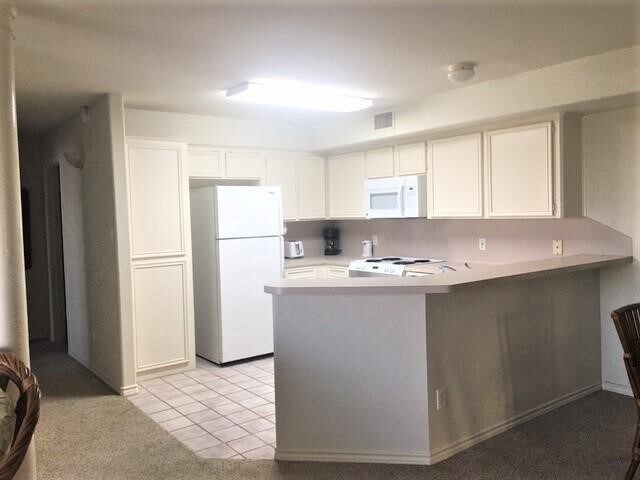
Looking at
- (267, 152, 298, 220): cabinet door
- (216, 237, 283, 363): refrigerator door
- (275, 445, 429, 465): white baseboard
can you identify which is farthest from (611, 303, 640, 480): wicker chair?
(267, 152, 298, 220): cabinet door

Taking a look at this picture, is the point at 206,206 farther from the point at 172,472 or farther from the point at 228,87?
the point at 172,472

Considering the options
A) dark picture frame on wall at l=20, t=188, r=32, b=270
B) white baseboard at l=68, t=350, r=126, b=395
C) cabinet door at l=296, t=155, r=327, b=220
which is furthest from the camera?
dark picture frame on wall at l=20, t=188, r=32, b=270

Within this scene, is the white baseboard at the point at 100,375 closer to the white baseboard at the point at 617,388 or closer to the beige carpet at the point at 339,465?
the beige carpet at the point at 339,465

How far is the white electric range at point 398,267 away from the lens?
4.82m

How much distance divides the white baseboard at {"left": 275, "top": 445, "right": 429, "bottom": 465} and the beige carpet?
0.04m

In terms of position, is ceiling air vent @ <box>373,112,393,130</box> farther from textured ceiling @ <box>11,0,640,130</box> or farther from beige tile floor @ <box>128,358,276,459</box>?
beige tile floor @ <box>128,358,276,459</box>

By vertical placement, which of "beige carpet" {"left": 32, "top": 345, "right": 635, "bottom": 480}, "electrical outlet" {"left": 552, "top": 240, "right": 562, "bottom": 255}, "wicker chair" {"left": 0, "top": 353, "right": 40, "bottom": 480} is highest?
"electrical outlet" {"left": 552, "top": 240, "right": 562, "bottom": 255}

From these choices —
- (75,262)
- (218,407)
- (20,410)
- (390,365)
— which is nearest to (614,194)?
(390,365)

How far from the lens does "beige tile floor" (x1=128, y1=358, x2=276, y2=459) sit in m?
3.34

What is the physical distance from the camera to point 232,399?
13.6ft

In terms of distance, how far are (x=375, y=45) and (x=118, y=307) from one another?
2806mm

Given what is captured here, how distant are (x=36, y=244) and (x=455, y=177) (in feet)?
15.9

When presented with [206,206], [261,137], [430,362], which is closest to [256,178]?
[261,137]

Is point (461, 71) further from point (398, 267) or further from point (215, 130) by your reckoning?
point (215, 130)
